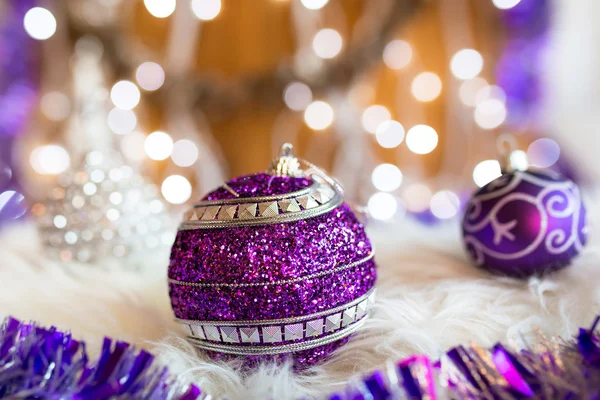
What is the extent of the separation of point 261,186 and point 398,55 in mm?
1143

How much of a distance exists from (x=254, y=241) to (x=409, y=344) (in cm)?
19

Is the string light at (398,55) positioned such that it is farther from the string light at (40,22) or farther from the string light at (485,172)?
the string light at (40,22)

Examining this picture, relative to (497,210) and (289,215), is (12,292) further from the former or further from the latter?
(497,210)

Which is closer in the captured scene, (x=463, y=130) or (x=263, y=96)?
(x=263, y=96)

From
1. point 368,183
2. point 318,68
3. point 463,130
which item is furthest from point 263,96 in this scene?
point 463,130

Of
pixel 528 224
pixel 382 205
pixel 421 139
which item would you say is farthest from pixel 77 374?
pixel 421 139

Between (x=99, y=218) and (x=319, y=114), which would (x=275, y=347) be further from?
(x=319, y=114)

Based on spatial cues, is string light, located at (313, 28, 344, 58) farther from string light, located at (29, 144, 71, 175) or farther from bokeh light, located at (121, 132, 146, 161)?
string light, located at (29, 144, 71, 175)

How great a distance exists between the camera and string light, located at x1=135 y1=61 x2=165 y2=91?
137 cm

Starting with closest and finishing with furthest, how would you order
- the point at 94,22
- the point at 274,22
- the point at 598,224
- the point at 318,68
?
the point at 598,224, the point at 94,22, the point at 318,68, the point at 274,22

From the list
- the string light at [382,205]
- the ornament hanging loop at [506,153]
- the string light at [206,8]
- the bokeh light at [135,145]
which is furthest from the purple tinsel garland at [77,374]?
the string light at [206,8]

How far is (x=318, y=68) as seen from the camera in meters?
1.36

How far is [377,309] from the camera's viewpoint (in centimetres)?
56

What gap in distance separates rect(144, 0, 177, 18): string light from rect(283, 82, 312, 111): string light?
379 millimetres
